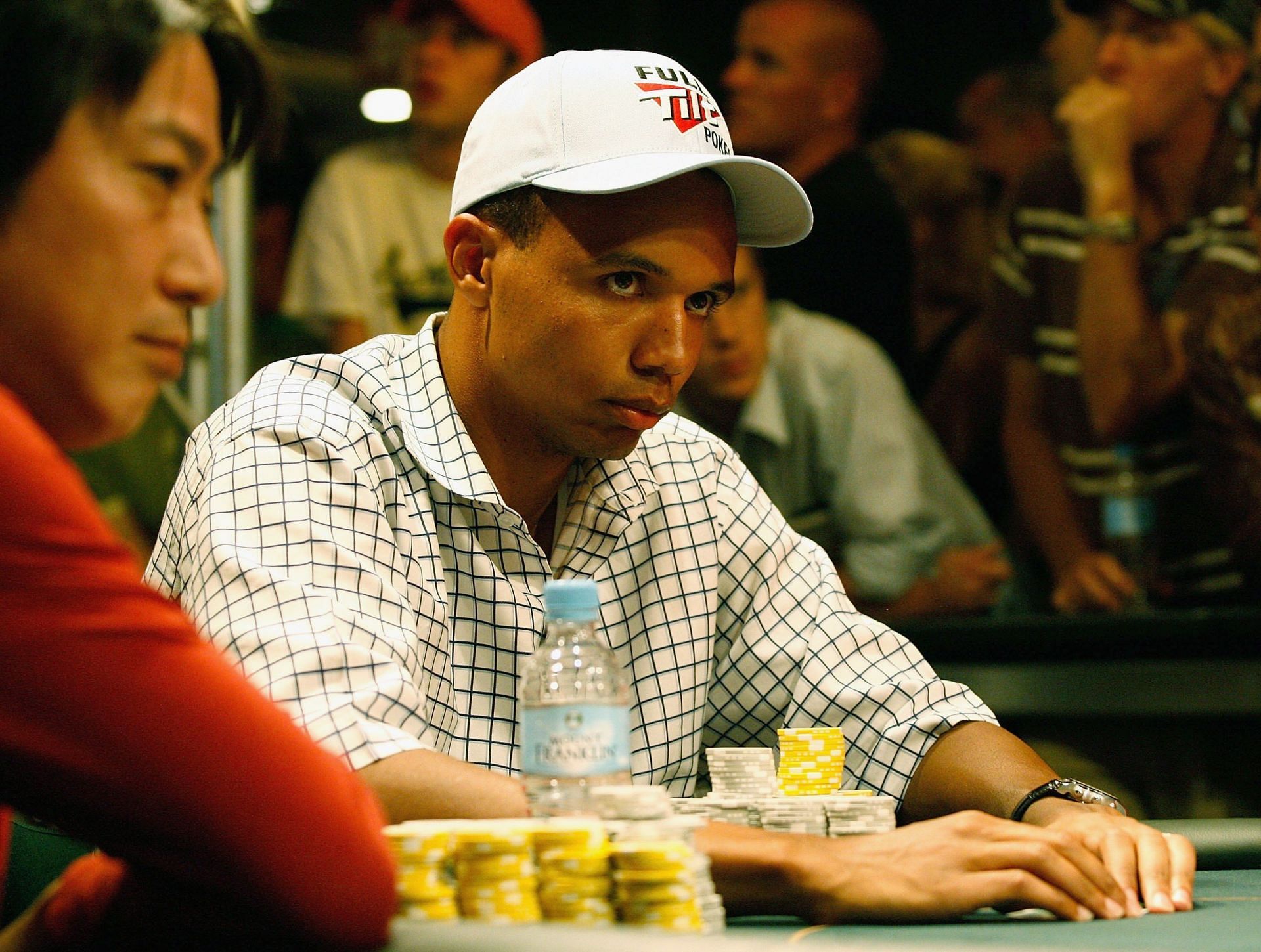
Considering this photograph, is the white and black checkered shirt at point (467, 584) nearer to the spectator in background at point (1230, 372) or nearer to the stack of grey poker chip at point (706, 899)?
the stack of grey poker chip at point (706, 899)

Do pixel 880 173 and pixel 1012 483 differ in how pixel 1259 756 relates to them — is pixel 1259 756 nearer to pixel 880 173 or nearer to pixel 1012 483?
pixel 1012 483

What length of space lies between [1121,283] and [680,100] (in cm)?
255

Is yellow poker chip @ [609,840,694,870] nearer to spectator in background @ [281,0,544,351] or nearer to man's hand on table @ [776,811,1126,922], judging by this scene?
man's hand on table @ [776,811,1126,922]

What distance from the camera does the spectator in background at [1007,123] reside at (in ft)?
13.6

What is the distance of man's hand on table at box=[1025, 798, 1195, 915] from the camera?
1.35 meters

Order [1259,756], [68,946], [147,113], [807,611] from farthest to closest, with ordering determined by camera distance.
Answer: [1259,756], [807,611], [68,946], [147,113]

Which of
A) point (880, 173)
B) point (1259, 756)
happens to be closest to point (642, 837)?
point (1259, 756)

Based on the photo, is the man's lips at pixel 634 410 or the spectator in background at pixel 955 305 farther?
the spectator in background at pixel 955 305

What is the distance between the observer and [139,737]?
843 mm

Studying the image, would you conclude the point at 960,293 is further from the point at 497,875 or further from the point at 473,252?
the point at 497,875

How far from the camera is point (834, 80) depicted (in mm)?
4391

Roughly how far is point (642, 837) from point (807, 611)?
904 millimetres

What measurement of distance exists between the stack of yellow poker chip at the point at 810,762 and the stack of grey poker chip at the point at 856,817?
0.71 ft

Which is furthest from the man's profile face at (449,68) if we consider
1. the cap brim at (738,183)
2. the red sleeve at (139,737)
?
the red sleeve at (139,737)
